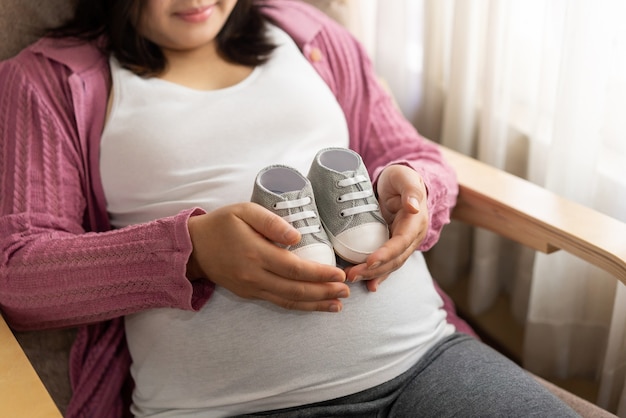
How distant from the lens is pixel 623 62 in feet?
3.74

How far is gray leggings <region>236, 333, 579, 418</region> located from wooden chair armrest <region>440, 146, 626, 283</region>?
0.21 meters

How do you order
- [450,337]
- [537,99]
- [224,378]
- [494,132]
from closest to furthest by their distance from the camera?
[224,378], [450,337], [537,99], [494,132]

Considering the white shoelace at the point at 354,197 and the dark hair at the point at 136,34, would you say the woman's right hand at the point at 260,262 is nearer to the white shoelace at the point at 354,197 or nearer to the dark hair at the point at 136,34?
the white shoelace at the point at 354,197

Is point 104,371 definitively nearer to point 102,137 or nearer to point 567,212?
point 102,137

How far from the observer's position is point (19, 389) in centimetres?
92

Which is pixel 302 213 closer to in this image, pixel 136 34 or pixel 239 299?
pixel 239 299

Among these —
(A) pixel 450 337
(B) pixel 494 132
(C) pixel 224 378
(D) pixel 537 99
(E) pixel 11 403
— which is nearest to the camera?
(E) pixel 11 403

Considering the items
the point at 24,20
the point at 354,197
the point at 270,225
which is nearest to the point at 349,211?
the point at 354,197

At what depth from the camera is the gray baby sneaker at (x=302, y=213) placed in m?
0.97

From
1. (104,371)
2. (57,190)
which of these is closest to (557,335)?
(104,371)

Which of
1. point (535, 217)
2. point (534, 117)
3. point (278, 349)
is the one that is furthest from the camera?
point (534, 117)

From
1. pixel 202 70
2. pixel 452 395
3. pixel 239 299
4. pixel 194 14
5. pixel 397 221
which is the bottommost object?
pixel 452 395

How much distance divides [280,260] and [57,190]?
40cm

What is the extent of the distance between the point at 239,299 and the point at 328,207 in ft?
0.62
